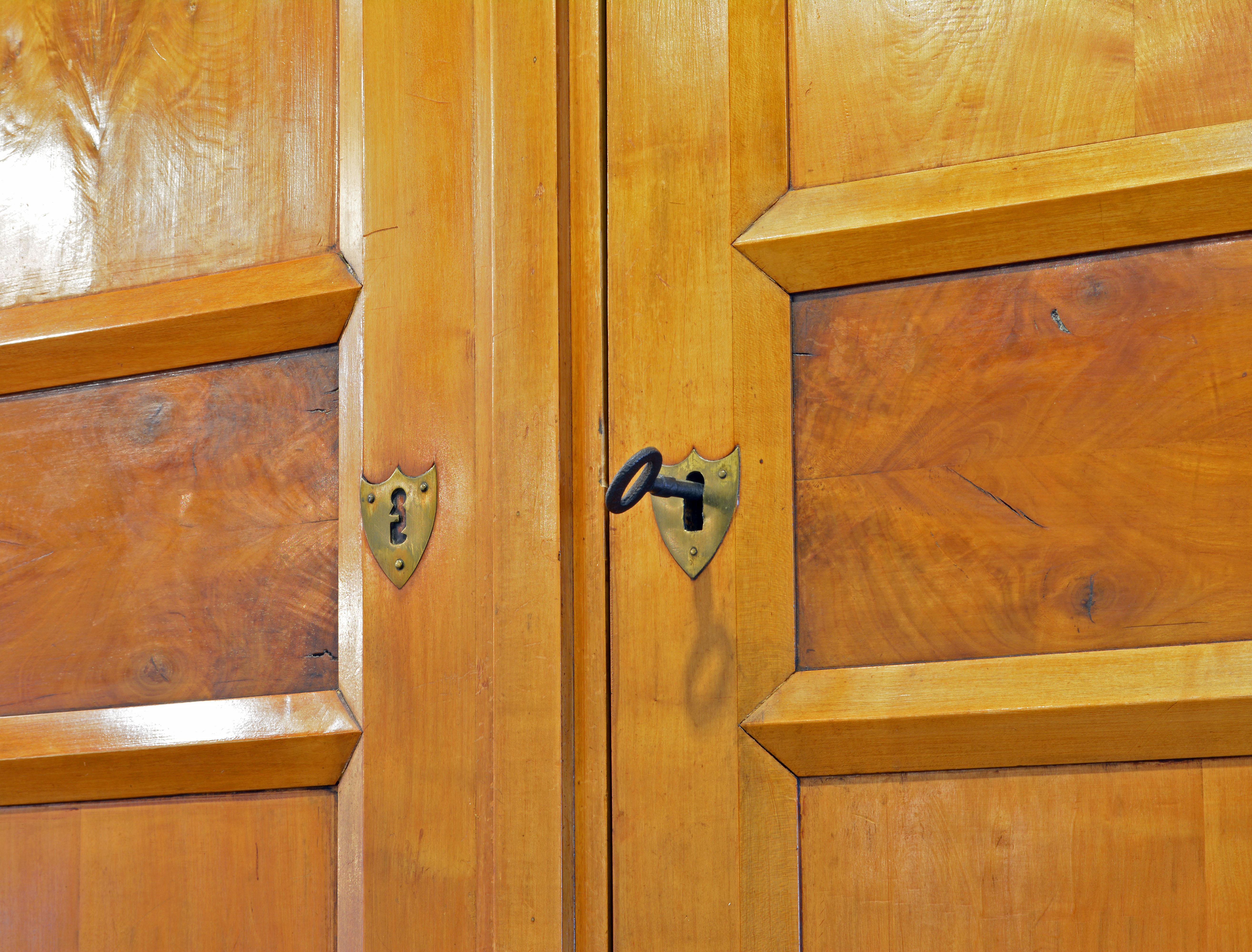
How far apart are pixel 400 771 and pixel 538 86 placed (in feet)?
1.38

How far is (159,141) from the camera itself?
3.01ft

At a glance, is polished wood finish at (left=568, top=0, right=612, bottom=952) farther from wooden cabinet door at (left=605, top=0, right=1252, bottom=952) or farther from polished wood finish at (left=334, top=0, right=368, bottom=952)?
polished wood finish at (left=334, top=0, right=368, bottom=952)

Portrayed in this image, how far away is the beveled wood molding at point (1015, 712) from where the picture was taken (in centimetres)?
64

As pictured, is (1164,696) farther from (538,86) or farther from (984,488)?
(538,86)

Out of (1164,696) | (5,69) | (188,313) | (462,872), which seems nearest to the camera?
(1164,696)

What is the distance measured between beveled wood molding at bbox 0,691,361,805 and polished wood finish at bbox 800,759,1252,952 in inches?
11.8

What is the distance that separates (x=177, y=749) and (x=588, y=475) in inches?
12.5

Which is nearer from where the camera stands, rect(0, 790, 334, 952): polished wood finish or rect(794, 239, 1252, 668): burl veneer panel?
rect(794, 239, 1252, 668): burl veneer panel

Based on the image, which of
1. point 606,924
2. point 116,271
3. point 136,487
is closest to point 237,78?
point 116,271

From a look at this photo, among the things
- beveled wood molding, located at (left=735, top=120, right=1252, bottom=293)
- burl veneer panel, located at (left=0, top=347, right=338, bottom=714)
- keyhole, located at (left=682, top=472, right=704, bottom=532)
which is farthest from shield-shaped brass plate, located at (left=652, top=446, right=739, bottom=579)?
burl veneer panel, located at (left=0, top=347, right=338, bottom=714)

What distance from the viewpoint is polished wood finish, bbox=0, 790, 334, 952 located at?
0.78m

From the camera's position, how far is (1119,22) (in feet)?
2.33

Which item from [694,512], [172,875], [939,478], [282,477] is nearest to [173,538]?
[282,477]

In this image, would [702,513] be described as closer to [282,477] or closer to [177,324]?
[282,477]
